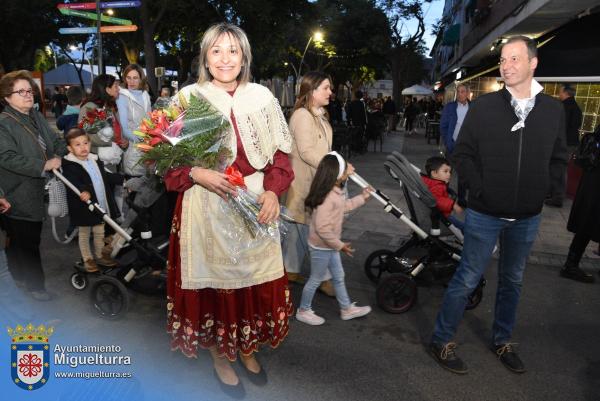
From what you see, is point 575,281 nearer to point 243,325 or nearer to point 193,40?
point 243,325

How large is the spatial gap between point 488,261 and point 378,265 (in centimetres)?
177

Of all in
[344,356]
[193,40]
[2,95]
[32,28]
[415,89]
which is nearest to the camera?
[344,356]

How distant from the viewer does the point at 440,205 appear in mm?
4105

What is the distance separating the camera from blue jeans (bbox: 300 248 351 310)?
149 inches

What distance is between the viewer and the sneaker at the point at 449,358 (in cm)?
324

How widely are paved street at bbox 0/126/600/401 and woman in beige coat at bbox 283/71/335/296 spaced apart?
2.12 ft


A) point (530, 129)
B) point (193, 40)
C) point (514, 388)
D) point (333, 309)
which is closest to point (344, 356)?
point (333, 309)

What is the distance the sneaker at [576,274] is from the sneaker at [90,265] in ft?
15.8

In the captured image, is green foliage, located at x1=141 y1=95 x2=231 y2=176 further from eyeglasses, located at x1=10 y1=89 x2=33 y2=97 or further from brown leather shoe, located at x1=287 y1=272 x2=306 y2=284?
brown leather shoe, located at x1=287 y1=272 x2=306 y2=284

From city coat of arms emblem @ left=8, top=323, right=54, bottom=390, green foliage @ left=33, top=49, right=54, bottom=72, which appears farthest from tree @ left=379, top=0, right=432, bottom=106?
green foliage @ left=33, top=49, right=54, bottom=72

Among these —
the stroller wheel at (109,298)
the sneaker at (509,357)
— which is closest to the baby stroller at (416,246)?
the sneaker at (509,357)

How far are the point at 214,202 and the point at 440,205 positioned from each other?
2.23 meters

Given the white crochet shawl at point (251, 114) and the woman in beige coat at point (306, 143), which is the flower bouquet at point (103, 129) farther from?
the white crochet shawl at point (251, 114)

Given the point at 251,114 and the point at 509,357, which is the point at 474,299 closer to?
the point at 509,357
